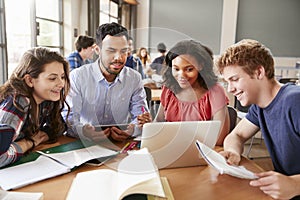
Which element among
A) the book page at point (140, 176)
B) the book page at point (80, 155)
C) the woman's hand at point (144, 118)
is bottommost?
the book page at point (80, 155)

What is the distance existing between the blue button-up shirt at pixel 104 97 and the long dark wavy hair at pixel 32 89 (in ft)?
0.39

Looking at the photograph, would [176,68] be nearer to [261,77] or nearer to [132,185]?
[261,77]

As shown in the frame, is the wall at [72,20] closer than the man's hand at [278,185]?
No

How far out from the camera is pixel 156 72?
54.8 inches

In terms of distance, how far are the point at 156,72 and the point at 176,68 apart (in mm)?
139

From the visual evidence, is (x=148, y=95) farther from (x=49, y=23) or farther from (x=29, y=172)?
(x=49, y=23)

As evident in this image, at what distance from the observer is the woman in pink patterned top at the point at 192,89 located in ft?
4.09

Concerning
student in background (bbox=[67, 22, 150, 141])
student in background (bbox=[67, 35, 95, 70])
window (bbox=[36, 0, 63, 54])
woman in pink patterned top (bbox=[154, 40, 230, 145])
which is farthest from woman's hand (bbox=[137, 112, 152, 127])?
window (bbox=[36, 0, 63, 54])

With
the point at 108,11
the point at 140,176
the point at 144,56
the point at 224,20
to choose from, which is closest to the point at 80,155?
the point at 140,176

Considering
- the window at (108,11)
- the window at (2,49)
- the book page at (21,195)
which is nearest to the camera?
the book page at (21,195)

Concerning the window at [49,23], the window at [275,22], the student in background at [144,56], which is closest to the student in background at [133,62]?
the student in background at [144,56]

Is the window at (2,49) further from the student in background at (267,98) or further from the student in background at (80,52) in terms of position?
Answer: the student in background at (267,98)

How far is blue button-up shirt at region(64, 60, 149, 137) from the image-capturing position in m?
1.47

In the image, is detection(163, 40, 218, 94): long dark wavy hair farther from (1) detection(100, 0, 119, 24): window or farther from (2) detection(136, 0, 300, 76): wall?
(2) detection(136, 0, 300, 76): wall
